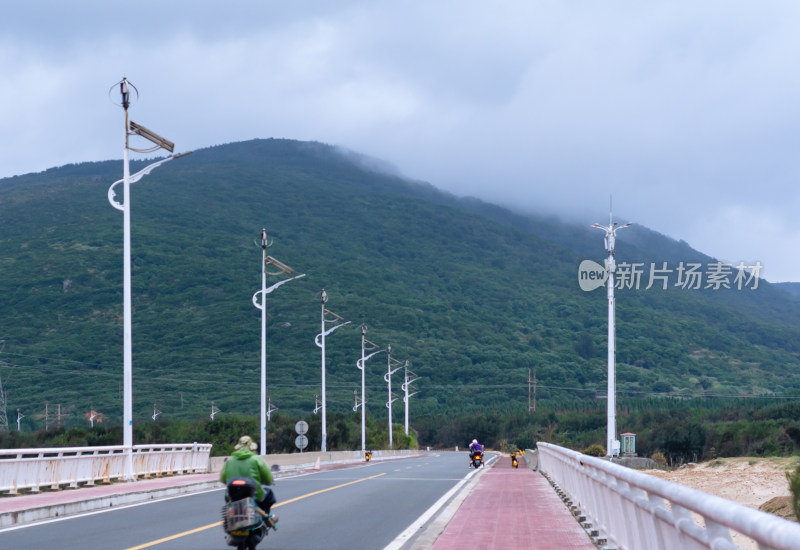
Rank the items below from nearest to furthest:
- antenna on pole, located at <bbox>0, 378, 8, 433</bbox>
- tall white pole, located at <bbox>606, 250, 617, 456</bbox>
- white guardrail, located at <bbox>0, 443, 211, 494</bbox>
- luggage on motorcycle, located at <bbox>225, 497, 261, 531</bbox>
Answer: luggage on motorcycle, located at <bbox>225, 497, 261, 531</bbox>
white guardrail, located at <bbox>0, 443, 211, 494</bbox>
tall white pole, located at <bbox>606, 250, 617, 456</bbox>
antenna on pole, located at <bbox>0, 378, 8, 433</bbox>

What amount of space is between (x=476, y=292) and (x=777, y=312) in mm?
62316

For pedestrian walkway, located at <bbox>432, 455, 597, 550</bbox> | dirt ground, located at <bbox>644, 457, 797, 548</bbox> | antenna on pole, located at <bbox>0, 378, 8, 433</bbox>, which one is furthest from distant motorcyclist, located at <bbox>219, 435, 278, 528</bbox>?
antenna on pole, located at <bbox>0, 378, 8, 433</bbox>

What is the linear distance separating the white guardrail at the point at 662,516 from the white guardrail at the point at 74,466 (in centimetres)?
1202

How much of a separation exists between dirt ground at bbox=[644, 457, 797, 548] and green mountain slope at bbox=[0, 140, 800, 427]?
234 feet

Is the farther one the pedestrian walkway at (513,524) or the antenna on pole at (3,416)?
the antenna on pole at (3,416)

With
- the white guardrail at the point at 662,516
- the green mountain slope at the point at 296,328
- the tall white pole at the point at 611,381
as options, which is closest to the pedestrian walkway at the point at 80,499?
the white guardrail at the point at 662,516

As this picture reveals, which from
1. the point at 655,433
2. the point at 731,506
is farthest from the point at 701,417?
the point at 731,506

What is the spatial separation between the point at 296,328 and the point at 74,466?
111 metres

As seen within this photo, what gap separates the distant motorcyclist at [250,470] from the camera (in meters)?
10.8

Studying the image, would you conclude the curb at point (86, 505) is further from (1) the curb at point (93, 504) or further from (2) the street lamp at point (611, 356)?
(2) the street lamp at point (611, 356)

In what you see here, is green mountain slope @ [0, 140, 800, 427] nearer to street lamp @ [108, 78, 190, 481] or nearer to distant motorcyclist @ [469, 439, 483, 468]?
distant motorcyclist @ [469, 439, 483, 468]

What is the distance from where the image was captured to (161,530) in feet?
48.4

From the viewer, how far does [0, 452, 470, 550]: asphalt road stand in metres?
13.0

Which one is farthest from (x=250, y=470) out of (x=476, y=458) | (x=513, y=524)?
(x=476, y=458)
